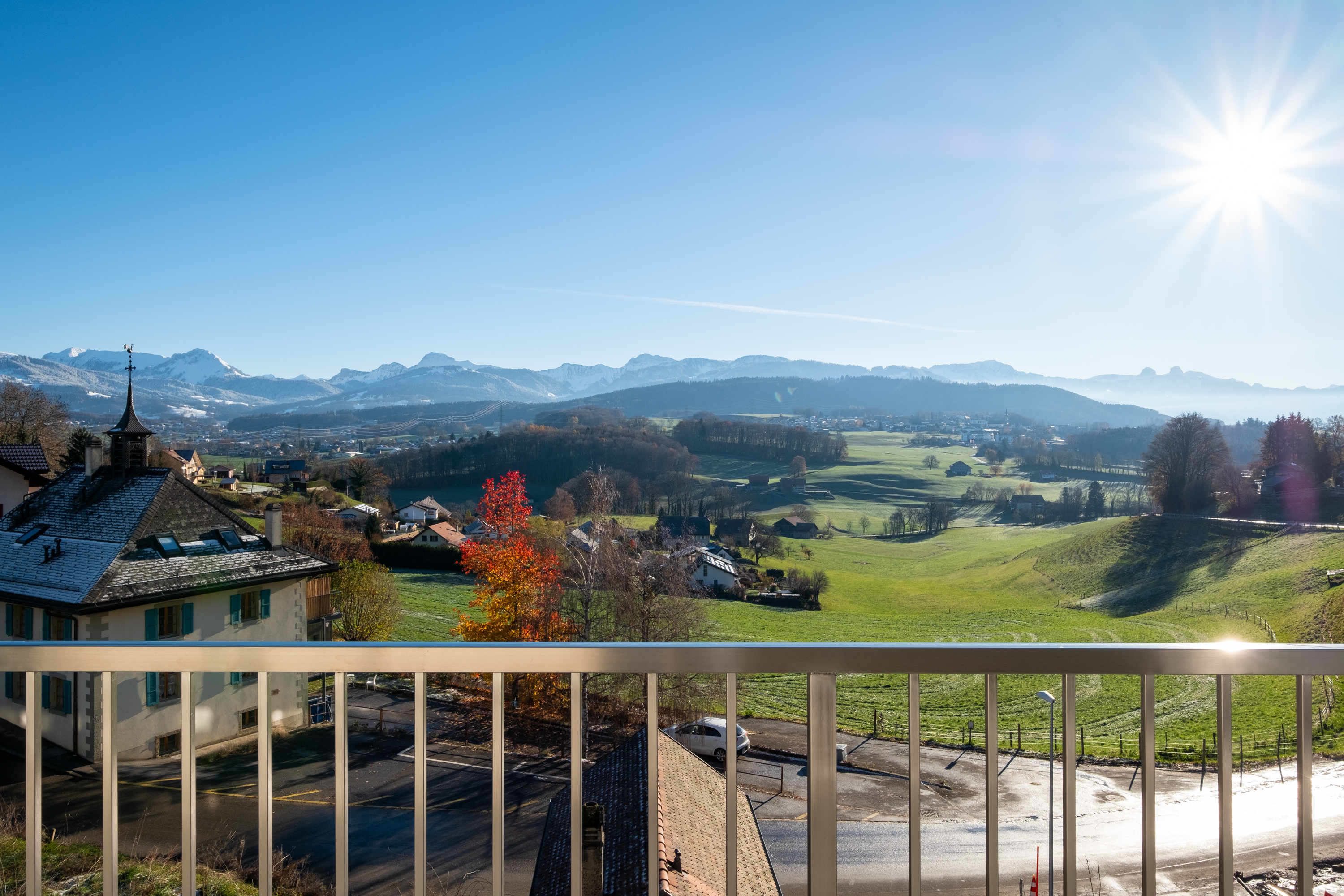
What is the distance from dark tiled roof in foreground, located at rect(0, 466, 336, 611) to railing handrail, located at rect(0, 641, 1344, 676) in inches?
369

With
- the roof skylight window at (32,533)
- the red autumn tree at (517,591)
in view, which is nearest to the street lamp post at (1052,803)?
the red autumn tree at (517,591)

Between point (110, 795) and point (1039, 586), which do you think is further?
point (1039, 586)

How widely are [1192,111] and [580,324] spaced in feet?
166

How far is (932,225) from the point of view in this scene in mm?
33344

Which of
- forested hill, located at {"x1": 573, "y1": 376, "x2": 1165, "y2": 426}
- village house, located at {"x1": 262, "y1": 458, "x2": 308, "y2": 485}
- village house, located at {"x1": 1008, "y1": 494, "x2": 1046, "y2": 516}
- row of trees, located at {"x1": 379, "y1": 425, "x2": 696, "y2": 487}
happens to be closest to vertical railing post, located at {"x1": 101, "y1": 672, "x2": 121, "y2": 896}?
village house, located at {"x1": 262, "y1": 458, "x2": 308, "y2": 485}

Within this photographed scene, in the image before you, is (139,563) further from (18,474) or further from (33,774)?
(33,774)

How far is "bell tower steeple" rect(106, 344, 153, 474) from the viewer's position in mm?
10641

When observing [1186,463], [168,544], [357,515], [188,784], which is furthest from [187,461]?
[1186,463]

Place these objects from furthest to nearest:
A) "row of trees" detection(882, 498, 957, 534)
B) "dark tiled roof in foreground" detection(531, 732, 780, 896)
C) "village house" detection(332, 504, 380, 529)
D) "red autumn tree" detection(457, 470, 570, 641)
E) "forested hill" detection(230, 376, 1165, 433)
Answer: "forested hill" detection(230, 376, 1165, 433) → "row of trees" detection(882, 498, 957, 534) → "village house" detection(332, 504, 380, 529) → "red autumn tree" detection(457, 470, 570, 641) → "dark tiled roof in foreground" detection(531, 732, 780, 896)

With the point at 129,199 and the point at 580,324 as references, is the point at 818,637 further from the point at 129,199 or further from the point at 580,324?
the point at 580,324

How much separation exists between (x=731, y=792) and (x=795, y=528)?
2727cm

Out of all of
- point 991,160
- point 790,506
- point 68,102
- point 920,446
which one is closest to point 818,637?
point 790,506

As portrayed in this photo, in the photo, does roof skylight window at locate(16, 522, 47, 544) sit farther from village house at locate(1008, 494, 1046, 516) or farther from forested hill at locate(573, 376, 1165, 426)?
forested hill at locate(573, 376, 1165, 426)

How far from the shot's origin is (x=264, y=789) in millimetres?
839
